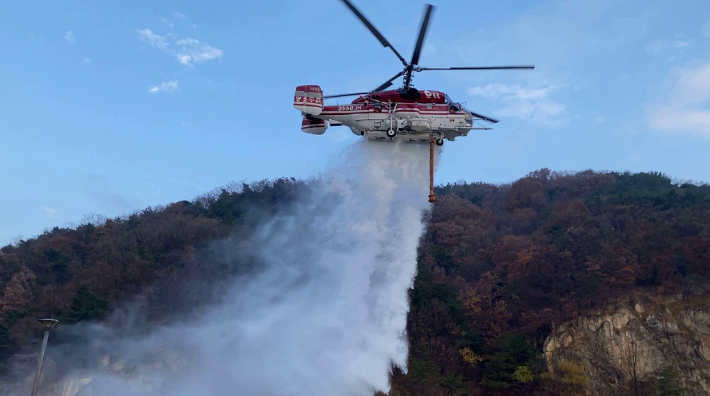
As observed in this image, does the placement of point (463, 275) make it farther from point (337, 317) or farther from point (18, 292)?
point (18, 292)

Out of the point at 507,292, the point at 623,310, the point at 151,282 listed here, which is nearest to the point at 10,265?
the point at 151,282

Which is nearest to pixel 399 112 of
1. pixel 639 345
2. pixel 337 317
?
pixel 337 317

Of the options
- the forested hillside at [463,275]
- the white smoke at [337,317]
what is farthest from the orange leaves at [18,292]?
the white smoke at [337,317]

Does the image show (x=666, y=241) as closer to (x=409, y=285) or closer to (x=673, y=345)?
(x=673, y=345)

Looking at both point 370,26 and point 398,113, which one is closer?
point 370,26

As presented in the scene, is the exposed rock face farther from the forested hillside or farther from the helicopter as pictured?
the helicopter

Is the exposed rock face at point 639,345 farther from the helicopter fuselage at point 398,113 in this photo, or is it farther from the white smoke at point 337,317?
the helicopter fuselage at point 398,113
